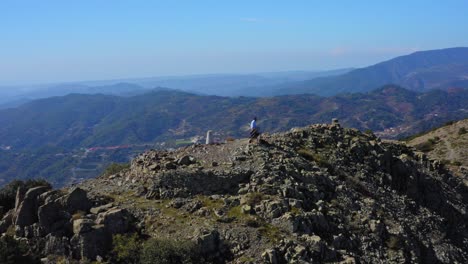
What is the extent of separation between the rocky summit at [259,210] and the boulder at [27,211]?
0.14ft

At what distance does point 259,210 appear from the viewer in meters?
21.2

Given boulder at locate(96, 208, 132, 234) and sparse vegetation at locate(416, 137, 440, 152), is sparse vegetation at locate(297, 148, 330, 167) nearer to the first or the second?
boulder at locate(96, 208, 132, 234)

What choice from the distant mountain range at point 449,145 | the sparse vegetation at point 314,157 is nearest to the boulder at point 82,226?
the sparse vegetation at point 314,157

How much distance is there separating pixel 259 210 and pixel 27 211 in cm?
1037

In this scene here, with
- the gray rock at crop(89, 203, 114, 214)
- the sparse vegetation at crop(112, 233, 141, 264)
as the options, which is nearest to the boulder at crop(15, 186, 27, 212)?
the gray rock at crop(89, 203, 114, 214)

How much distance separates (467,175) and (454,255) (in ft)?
74.4

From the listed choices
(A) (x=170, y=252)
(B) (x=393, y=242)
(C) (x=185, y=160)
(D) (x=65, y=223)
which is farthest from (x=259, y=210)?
(D) (x=65, y=223)

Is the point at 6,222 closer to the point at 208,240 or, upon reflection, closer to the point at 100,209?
the point at 100,209

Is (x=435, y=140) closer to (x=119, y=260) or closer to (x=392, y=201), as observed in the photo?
(x=392, y=201)

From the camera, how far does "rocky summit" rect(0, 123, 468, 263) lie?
18812 mm

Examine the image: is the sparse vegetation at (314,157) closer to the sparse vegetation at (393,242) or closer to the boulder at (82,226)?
the sparse vegetation at (393,242)

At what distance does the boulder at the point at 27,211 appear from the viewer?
19.9 m

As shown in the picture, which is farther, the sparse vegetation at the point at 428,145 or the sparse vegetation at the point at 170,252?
the sparse vegetation at the point at 428,145

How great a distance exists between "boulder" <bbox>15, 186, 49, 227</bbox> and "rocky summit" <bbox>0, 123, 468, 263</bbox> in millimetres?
44
